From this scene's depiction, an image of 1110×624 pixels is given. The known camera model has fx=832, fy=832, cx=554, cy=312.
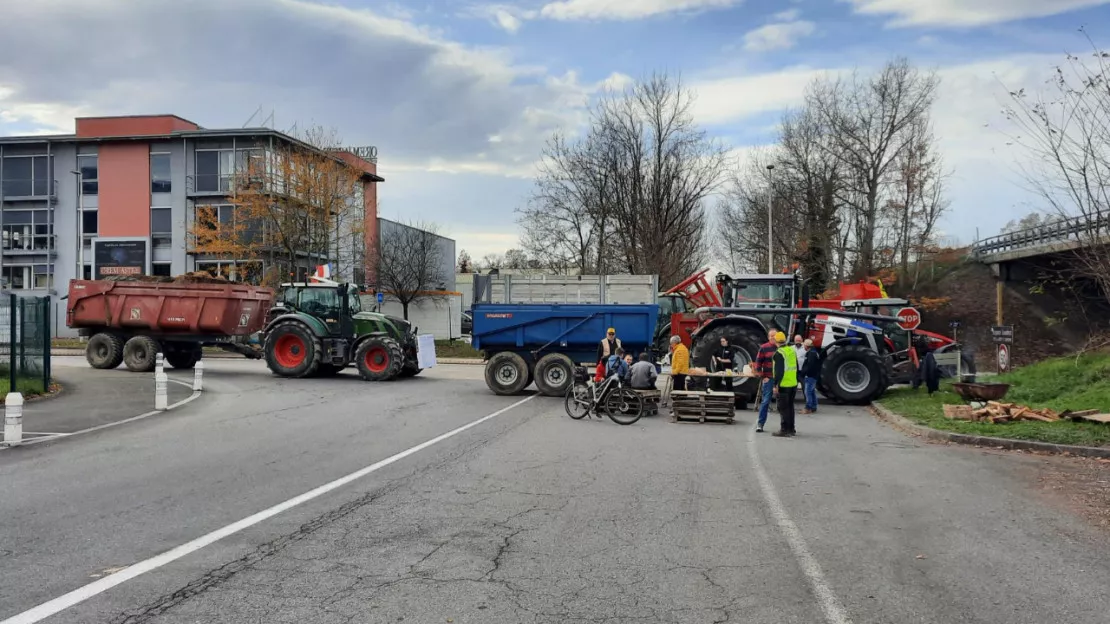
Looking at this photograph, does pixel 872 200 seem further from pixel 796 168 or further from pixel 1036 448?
pixel 1036 448

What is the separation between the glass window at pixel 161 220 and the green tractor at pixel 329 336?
2846 cm

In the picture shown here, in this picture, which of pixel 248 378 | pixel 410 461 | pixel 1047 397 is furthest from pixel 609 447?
pixel 248 378

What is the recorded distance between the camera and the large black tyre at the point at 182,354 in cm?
2625

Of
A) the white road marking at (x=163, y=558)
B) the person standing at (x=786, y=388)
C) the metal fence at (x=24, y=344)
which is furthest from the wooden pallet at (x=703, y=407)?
the metal fence at (x=24, y=344)

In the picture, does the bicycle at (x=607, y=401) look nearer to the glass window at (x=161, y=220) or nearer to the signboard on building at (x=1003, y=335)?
the signboard on building at (x=1003, y=335)

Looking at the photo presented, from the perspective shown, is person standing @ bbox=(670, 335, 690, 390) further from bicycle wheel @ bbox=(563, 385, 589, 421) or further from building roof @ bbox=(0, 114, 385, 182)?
building roof @ bbox=(0, 114, 385, 182)

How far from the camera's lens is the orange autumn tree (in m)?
39.7

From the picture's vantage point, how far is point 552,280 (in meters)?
20.1

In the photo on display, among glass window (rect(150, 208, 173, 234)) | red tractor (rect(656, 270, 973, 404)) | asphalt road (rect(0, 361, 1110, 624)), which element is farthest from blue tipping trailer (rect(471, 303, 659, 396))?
glass window (rect(150, 208, 173, 234))

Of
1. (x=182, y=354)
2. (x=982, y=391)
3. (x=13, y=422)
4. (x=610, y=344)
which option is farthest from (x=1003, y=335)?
(x=182, y=354)

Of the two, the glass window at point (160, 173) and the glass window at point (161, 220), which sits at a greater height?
the glass window at point (160, 173)

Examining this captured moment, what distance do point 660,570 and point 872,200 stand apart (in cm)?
4096

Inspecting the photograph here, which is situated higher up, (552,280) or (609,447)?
(552,280)

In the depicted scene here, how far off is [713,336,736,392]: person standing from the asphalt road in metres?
5.57
